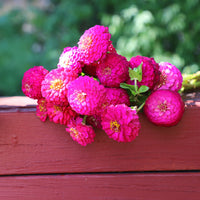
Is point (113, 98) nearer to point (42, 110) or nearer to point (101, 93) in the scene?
point (101, 93)

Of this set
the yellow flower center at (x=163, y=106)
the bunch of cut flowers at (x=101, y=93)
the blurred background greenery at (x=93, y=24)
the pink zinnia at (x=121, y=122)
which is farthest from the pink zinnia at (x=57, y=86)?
the blurred background greenery at (x=93, y=24)

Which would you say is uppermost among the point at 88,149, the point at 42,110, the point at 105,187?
the point at 42,110

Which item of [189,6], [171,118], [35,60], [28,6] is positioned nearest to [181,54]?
[189,6]

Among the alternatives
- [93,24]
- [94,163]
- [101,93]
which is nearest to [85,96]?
[101,93]

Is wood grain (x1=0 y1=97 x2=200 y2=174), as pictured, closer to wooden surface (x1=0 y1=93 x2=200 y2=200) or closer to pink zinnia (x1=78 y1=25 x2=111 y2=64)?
wooden surface (x1=0 y1=93 x2=200 y2=200)

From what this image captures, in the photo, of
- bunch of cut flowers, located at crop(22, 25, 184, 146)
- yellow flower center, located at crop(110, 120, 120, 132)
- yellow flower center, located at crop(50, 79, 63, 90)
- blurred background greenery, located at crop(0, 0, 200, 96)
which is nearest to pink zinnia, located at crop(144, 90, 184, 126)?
bunch of cut flowers, located at crop(22, 25, 184, 146)

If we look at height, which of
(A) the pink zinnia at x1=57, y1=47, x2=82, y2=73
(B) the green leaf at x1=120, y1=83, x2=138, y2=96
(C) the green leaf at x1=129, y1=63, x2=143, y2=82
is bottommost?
(B) the green leaf at x1=120, y1=83, x2=138, y2=96

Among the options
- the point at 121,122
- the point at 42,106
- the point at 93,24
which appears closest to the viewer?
the point at 121,122
